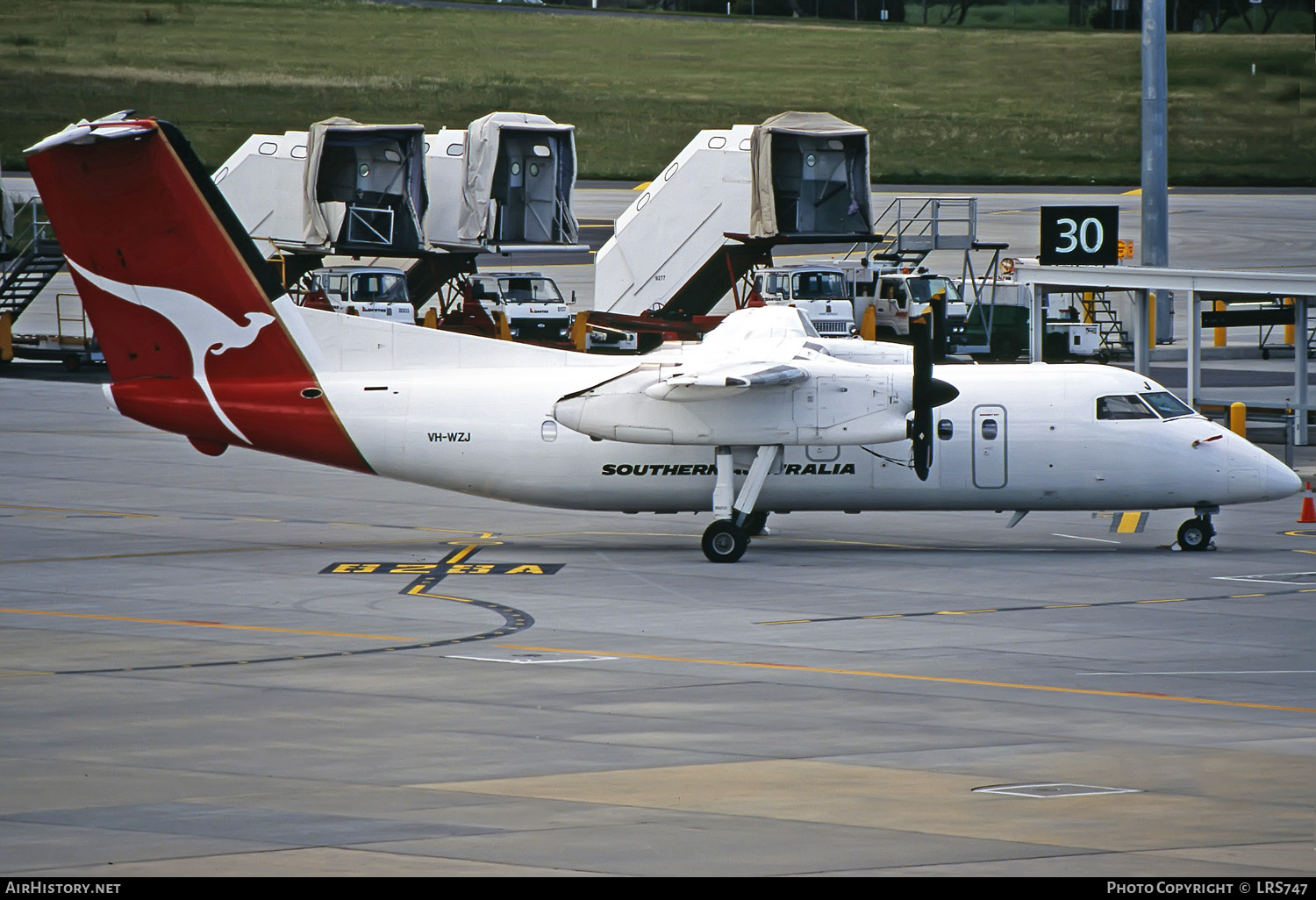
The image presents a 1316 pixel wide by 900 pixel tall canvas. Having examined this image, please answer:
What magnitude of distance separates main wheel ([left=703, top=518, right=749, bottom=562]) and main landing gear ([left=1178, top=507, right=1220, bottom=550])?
674 centimetres

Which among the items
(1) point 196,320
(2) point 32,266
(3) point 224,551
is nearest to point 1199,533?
(3) point 224,551

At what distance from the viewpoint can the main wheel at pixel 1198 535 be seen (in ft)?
84.7

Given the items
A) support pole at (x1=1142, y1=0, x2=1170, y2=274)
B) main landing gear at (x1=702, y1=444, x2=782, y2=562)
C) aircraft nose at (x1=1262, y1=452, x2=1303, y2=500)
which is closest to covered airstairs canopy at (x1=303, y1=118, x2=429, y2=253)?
support pole at (x1=1142, y1=0, x2=1170, y2=274)

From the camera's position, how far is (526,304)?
5675 centimetres

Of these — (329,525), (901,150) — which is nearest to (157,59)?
(901,150)

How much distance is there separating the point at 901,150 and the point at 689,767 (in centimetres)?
9013

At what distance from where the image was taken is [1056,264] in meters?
39.3

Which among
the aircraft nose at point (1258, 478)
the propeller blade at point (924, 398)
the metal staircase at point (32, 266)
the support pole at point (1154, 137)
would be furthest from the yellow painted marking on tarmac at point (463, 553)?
the metal staircase at point (32, 266)

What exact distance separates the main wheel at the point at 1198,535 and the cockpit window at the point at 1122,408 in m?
1.78

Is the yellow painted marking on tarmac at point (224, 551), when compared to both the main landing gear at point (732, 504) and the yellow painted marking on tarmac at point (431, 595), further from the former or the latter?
the main landing gear at point (732, 504)

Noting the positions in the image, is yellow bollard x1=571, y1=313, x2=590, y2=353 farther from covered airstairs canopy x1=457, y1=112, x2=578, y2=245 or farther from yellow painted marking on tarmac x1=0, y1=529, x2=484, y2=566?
yellow painted marking on tarmac x1=0, y1=529, x2=484, y2=566

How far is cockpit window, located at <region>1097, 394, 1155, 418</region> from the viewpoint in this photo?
25.8m

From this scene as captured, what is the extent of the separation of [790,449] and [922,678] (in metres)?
8.40

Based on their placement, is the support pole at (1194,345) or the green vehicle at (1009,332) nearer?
the support pole at (1194,345)
